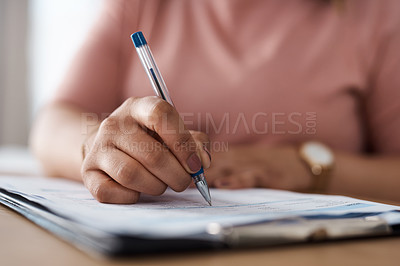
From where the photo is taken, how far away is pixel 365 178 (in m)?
0.82

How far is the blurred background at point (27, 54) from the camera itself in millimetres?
2363

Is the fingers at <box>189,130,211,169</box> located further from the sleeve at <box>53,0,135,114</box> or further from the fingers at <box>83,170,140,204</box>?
the sleeve at <box>53,0,135,114</box>

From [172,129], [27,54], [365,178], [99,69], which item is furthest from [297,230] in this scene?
[27,54]

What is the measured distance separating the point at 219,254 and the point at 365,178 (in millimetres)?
659

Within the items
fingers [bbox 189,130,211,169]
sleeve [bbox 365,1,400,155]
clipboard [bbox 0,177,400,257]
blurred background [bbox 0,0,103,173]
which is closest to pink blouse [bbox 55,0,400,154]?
sleeve [bbox 365,1,400,155]

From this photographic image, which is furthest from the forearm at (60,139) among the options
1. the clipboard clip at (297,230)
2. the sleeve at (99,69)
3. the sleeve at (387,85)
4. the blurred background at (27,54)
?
the blurred background at (27,54)

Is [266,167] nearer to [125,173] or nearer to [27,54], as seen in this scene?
[125,173]

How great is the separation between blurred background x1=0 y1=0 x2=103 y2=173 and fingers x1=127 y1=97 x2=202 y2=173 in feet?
6.87

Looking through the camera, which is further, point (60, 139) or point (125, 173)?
point (60, 139)

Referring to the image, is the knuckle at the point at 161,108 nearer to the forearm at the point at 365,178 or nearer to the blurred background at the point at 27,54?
Answer: the forearm at the point at 365,178

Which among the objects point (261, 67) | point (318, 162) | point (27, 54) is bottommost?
point (318, 162)

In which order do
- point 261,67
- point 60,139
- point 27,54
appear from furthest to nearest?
point 27,54, point 261,67, point 60,139

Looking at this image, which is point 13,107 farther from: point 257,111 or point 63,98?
point 257,111

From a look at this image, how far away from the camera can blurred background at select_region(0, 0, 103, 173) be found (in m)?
2.36
